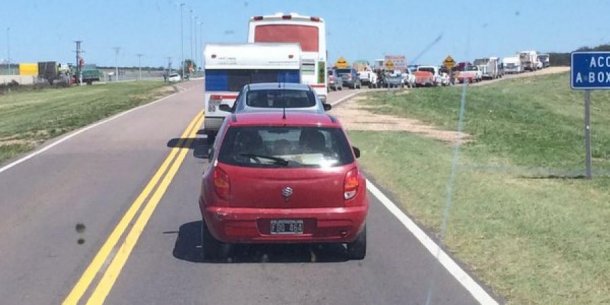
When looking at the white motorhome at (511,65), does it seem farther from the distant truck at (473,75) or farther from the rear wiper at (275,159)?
the rear wiper at (275,159)

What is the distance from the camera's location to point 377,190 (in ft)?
47.3

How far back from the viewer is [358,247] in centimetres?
917

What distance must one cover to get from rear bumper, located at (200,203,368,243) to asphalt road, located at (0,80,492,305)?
0.31 meters

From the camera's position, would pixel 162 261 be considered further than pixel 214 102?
No

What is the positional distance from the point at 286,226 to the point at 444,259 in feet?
5.48

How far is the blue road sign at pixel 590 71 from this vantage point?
1570 cm

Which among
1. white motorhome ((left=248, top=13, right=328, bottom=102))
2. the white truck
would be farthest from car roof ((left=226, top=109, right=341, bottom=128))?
the white truck

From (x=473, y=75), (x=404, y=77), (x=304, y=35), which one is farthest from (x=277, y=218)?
(x=473, y=75)

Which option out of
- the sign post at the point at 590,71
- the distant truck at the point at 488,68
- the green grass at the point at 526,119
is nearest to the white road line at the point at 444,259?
the sign post at the point at 590,71

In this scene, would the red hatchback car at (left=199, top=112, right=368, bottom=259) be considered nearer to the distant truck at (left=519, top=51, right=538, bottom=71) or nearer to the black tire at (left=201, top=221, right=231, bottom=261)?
the black tire at (left=201, top=221, right=231, bottom=261)

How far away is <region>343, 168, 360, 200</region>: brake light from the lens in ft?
29.1

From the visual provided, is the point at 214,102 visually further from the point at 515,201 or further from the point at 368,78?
the point at 368,78

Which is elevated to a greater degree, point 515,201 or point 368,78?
point 368,78

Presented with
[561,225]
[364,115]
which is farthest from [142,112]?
[561,225]
